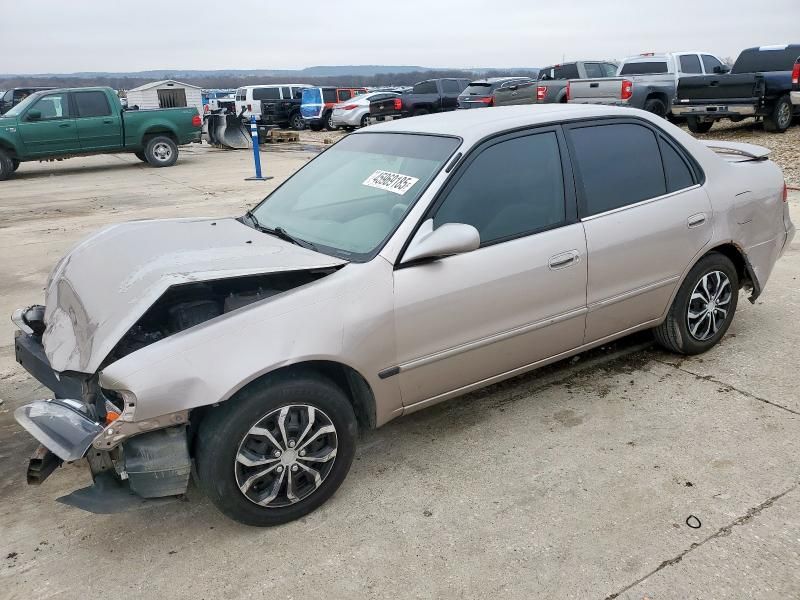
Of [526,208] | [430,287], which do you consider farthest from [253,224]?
[526,208]

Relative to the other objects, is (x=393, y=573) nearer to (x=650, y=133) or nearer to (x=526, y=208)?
(x=526, y=208)

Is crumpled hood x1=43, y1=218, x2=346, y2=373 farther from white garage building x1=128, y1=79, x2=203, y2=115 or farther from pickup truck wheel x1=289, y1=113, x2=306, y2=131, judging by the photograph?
white garage building x1=128, y1=79, x2=203, y2=115

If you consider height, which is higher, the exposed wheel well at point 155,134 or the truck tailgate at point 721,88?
the truck tailgate at point 721,88

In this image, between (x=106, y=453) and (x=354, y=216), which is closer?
(x=106, y=453)

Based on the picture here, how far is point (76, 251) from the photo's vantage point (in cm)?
346

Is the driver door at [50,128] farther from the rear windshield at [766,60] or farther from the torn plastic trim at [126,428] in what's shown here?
the rear windshield at [766,60]

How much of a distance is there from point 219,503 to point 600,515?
1583 mm

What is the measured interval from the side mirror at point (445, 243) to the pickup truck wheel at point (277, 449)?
27.4 inches

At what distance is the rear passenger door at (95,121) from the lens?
14.5 m

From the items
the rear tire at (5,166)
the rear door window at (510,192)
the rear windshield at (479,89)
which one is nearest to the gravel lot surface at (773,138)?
the rear windshield at (479,89)

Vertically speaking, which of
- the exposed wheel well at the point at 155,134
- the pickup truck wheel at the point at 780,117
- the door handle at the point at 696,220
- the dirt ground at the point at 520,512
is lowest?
the dirt ground at the point at 520,512

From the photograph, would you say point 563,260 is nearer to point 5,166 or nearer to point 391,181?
point 391,181

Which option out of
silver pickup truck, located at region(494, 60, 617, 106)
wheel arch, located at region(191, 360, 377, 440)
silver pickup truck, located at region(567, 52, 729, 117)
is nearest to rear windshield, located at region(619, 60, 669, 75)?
silver pickup truck, located at region(567, 52, 729, 117)

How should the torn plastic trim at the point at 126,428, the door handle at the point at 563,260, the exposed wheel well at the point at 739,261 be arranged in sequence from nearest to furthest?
the torn plastic trim at the point at 126,428 → the door handle at the point at 563,260 → the exposed wheel well at the point at 739,261
